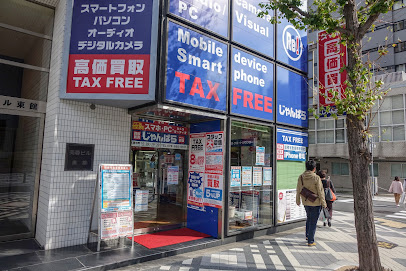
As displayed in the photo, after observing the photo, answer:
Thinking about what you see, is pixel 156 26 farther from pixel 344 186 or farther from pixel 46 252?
pixel 344 186

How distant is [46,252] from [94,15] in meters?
4.49

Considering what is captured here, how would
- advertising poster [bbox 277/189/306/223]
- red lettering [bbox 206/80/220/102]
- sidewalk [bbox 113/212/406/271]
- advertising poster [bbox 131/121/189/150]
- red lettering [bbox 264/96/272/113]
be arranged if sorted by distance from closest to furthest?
sidewalk [bbox 113/212/406/271]
red lettering [bbox 206/80/220/102]
advertising poster [bbox 131/121/189/150]
red lettering [bbox 264/96/272/113]
advertising poster [bbox 277/189/306/223]

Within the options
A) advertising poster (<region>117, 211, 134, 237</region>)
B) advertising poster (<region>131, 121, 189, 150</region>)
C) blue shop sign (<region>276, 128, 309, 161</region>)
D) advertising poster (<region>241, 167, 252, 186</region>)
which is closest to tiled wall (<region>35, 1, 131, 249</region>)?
advertising poster (<region>131, 121, 189, 150</region>)

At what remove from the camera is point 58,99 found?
5.28 m

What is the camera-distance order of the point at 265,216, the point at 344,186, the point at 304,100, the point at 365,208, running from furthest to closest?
1. the point at 344,186
2. the point at 304,100
3. the point at 265,216
4. the point at 365,208

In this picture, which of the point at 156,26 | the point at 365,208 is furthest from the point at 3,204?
the point at 365,208

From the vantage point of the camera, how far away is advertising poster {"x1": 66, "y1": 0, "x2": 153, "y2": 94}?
521cm

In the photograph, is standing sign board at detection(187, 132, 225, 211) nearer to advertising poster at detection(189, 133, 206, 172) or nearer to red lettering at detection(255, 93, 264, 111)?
advertising poster at detection(189, 133, 206, 172)

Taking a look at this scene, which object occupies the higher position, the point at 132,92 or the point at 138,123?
the point at 132,92

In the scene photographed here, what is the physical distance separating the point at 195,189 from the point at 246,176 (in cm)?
133

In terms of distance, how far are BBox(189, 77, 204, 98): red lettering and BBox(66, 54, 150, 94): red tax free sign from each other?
102 cm

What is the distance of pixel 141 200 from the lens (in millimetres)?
6688

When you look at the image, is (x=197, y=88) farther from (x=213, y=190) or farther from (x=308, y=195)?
(x=308, y=195)

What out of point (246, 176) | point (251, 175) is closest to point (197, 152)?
point (246, 176)
